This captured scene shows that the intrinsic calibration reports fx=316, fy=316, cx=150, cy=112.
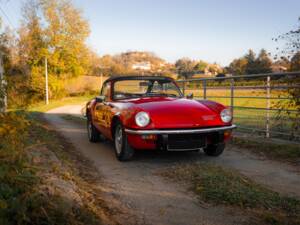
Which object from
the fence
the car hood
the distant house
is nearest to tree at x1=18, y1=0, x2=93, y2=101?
the fence

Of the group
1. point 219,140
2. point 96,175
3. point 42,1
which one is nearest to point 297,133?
point 219,140

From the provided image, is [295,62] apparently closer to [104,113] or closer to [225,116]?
A: [225,116]

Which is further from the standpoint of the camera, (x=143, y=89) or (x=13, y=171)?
(x=143, y=89)

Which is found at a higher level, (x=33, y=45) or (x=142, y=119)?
(x=33, y=45)

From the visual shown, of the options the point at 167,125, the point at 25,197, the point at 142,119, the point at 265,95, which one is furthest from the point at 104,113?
the point at 265,95

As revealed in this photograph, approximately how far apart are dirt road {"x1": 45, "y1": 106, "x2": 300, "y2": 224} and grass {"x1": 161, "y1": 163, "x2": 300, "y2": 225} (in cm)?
17

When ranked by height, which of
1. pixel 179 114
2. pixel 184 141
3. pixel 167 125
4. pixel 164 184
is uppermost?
pixel 179 114

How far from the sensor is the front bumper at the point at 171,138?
474 centimetres

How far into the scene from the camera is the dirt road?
3.05 metres

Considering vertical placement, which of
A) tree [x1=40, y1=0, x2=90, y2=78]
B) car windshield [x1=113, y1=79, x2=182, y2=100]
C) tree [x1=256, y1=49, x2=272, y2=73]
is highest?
tree [x1=40, y1=0, x2=90, y2=78]

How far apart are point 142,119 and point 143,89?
1.73m

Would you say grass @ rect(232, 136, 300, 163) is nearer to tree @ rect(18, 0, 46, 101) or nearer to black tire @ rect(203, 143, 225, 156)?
black tire @ rect(203, 143, 225, 156)

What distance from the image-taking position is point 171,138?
479 cm

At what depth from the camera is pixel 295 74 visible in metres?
6.17
